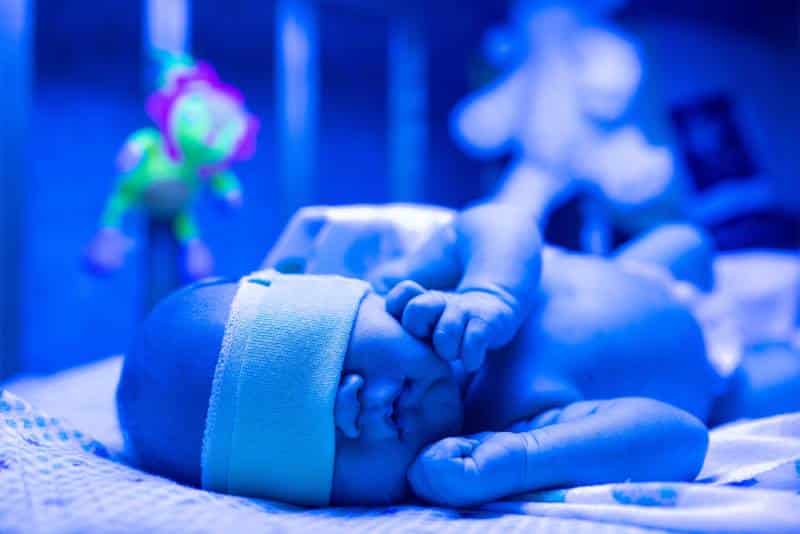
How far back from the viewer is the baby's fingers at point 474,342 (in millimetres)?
634

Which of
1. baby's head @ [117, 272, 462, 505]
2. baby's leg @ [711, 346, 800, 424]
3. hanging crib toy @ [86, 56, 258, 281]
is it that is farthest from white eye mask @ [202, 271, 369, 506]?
hanging crib toy @ [86, 56, 258, 281]

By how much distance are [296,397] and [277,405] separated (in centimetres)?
2

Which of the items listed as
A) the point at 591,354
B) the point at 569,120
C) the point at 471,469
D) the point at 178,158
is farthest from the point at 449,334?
the point at 569,120

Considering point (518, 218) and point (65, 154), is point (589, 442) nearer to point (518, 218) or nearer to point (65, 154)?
point (518, 218)

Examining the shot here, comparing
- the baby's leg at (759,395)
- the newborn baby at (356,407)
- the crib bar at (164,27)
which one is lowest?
the baby's leg at (759,395)

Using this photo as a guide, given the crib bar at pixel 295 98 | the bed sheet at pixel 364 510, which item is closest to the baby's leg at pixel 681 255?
the bed sheet at pixel 364 510

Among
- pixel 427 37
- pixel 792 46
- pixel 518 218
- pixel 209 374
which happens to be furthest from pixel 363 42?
pixel 209 374

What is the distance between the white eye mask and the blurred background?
1.06 metres

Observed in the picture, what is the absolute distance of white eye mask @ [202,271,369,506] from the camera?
63 centimetres

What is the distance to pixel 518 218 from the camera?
87cm

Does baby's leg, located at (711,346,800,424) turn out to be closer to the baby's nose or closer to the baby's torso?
the baby's torso

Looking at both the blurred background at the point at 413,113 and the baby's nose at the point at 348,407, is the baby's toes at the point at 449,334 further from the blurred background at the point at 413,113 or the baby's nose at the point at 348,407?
the blurred background at the point at 413,113

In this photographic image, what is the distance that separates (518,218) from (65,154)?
1.47 m

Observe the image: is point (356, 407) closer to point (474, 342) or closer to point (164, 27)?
point (474, 342)
